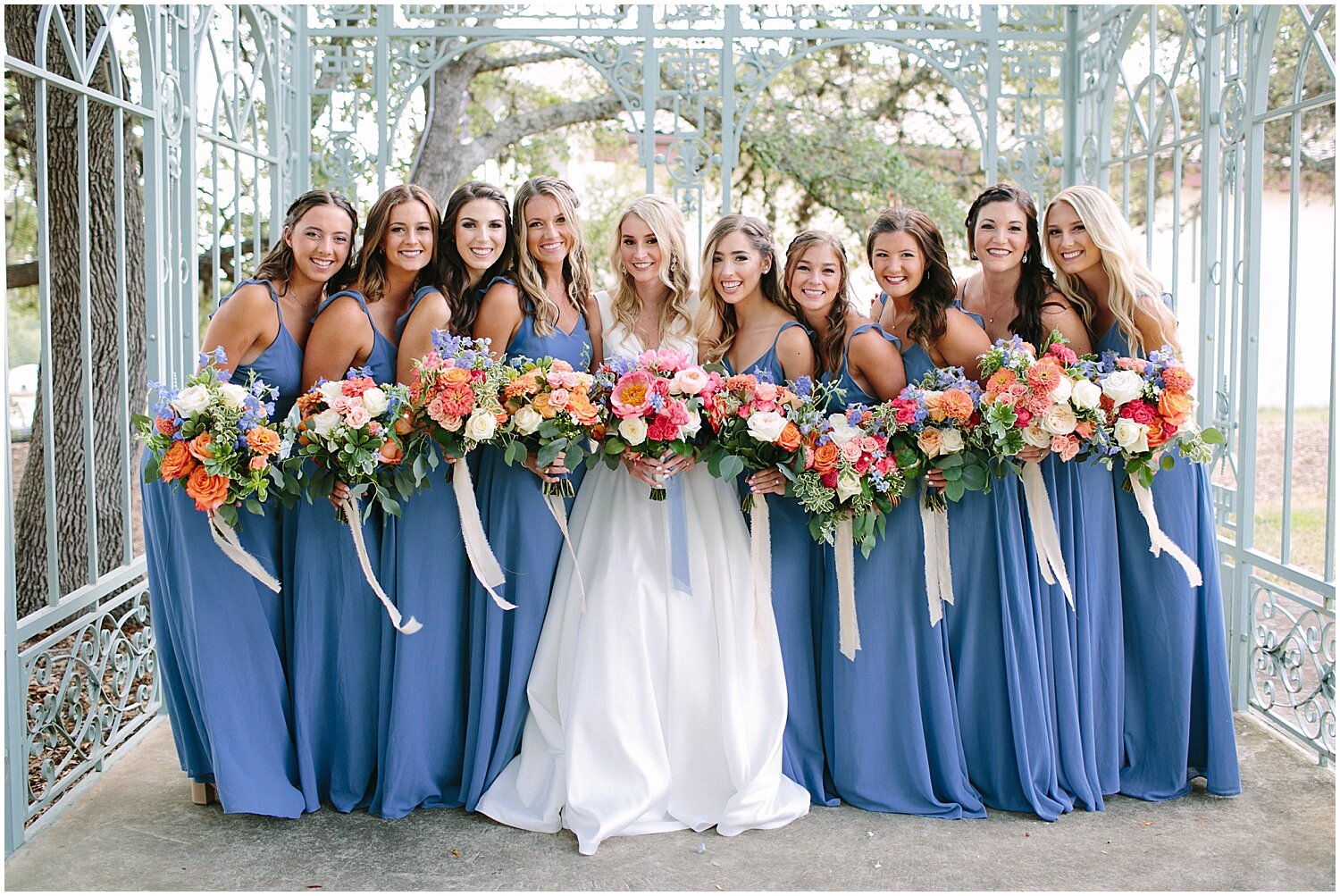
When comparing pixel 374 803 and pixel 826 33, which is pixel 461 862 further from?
pixel 826 33

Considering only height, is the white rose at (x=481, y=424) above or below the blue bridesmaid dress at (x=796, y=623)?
above

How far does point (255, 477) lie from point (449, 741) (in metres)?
1.19

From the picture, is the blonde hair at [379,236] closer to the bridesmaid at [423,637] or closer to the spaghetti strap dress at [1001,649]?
the bridesmaid at [423,637]

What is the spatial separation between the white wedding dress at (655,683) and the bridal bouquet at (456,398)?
1.87ft

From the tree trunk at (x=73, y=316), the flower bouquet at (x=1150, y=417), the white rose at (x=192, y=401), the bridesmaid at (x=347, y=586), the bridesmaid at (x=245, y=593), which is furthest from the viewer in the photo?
the tree trunk at (x=73, y=316)

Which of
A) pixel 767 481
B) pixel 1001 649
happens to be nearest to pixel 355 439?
pixel 767 481

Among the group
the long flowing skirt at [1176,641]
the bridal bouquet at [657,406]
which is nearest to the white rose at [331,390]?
the bridal bouquet at [657,406]

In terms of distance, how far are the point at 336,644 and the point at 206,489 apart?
792 mm

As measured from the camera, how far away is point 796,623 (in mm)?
4109

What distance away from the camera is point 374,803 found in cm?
402

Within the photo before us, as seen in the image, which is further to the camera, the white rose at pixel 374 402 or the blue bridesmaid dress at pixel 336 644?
the blue bridesmaid dress at pixel 336 644

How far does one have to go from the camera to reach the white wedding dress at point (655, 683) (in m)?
3.85

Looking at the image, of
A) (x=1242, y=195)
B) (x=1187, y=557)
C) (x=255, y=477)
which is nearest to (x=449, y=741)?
(x=255, y=477)

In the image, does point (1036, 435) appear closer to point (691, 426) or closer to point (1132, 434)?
point (1132, 434)
